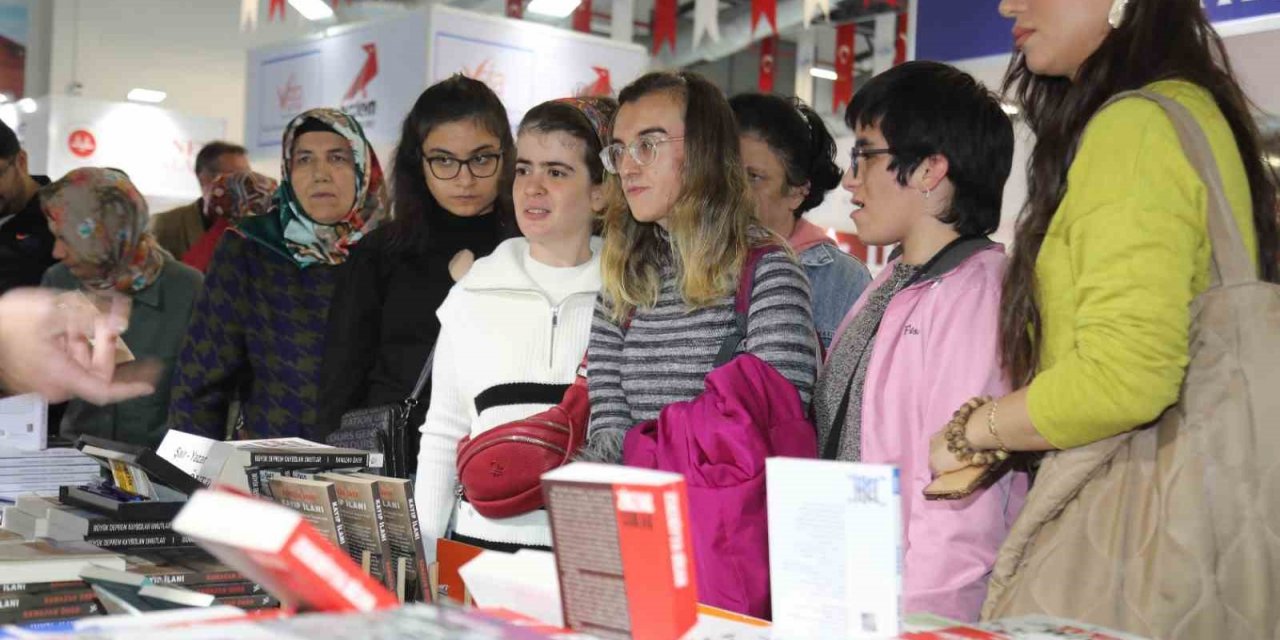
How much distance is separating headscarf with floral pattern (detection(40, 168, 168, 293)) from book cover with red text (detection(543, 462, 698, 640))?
10.3 ft

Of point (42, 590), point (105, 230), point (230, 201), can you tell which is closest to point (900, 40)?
point (230, 201)

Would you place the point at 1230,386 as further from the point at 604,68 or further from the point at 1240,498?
the point at 604,68

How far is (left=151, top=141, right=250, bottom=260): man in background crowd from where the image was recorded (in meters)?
5.74

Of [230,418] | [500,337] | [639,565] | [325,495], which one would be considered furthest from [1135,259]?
[230,418]

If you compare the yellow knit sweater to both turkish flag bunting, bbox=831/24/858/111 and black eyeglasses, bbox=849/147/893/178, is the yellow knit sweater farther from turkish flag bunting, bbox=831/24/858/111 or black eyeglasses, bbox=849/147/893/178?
turkish flag bunting, bbox=831/24/858/111

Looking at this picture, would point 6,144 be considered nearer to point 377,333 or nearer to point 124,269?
point 124,269

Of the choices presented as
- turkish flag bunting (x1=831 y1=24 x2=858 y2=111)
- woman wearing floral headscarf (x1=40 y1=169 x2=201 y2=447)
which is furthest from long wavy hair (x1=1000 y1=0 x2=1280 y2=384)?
turkish flag bunting (x1=831 y1=24 x2=858 y2=111)

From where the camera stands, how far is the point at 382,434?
2758 mm

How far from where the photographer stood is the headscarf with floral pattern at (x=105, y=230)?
3902 mm

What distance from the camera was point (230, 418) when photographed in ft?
11.6

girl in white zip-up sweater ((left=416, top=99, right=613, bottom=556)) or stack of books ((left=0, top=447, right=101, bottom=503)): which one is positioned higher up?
girl in white zip-up sweater ((left=416, top=99, right=613, bottom=556))

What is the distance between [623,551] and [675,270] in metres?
1.29

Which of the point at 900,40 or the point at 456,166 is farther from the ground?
the point at 900,40

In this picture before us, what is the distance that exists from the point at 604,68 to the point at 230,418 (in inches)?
133
